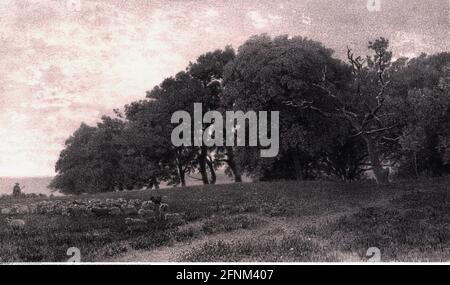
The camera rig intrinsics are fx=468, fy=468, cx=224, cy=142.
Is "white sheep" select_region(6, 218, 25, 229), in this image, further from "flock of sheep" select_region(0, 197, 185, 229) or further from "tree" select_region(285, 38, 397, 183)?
"tree" select_region(285, 38, 397, 183)

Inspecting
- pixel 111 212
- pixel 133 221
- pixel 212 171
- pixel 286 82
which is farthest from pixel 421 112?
pixel 212 171

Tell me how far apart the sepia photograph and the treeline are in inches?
8.2

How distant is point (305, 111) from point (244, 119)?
18.2 ft

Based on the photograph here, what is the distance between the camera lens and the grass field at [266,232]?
51.7 ft

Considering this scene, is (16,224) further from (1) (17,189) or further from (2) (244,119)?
(1) (17,189)

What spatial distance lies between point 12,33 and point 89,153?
1762 inches

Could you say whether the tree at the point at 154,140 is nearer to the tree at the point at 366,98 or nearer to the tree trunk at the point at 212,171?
the tree trunk at the point at 212,171

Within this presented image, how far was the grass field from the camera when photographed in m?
15.8

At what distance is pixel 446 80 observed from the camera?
31922mm

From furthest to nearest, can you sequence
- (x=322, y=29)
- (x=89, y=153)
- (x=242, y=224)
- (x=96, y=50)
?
(x=89, y=153), (x=322, y=29), (x=96, y=50), (x=242, y=224)

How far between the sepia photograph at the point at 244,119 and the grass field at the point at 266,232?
0.10 m

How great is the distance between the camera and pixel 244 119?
42.2m
